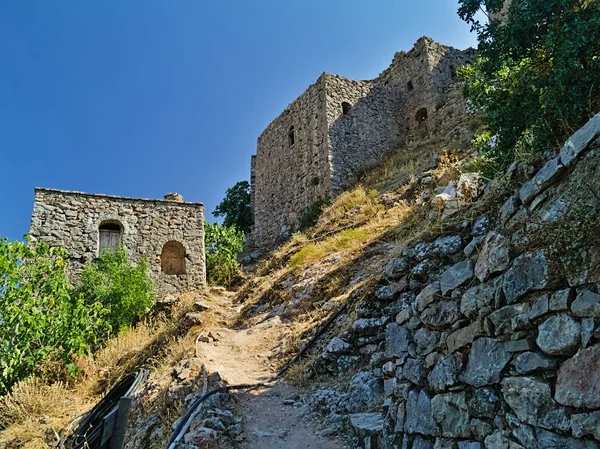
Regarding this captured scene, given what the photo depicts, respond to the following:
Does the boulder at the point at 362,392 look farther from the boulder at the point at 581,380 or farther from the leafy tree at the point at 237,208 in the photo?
the leafy tree at the point at 237,208

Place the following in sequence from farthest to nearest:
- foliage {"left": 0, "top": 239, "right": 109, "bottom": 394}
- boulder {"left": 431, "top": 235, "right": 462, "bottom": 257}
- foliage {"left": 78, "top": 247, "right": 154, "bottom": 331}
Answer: foliage {"left": 78, "top": 247, "right": 154, "bottom": 331} < foliage {"left": 0, "top": 239, "right": 109, "bottom": 394} < boulder {"left": 431, "top": 235, "right": 462, "bottom": 257}

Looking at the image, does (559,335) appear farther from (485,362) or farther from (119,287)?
(119,287)

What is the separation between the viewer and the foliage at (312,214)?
15.9 meters

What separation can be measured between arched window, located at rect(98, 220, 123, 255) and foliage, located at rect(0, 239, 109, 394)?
3.66 metres

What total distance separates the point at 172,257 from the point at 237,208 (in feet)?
31.8

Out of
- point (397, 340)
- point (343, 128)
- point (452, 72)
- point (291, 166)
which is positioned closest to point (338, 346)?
point (397, 340)

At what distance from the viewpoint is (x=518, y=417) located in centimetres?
259

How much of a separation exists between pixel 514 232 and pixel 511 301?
0.51m

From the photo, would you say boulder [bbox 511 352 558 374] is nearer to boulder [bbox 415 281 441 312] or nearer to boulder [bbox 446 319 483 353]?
boulder [bbox 446 319 483 353]

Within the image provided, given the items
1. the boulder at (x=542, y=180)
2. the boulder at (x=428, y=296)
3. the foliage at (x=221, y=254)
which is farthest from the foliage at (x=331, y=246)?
the boulder at (x=542, y=180)

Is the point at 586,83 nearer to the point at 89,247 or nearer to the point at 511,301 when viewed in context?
the point at 511,301

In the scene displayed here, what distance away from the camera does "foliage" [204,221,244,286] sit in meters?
14.2

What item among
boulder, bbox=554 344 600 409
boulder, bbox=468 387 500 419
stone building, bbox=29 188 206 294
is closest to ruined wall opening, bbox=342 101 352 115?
stone building, bbox=29 188 206 294

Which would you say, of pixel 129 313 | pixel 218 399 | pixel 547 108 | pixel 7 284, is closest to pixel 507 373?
pixel 218 399
